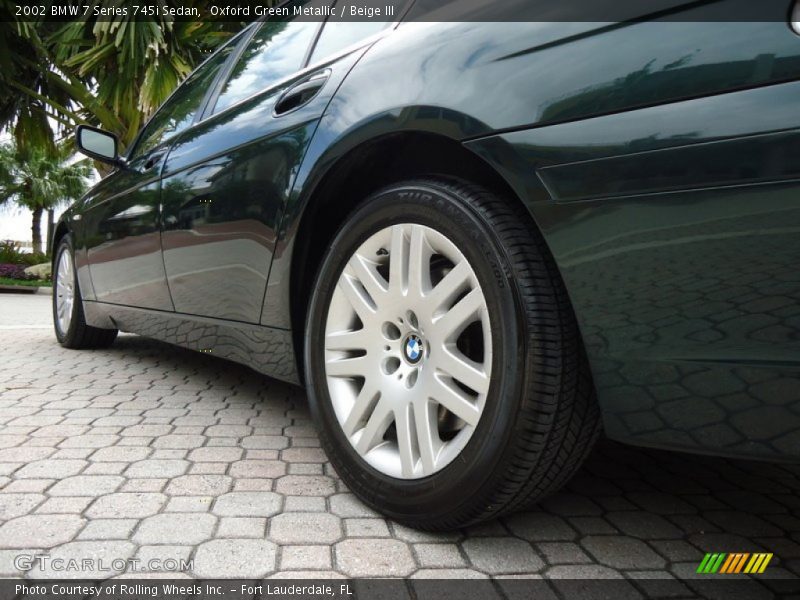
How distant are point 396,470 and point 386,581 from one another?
290 mm

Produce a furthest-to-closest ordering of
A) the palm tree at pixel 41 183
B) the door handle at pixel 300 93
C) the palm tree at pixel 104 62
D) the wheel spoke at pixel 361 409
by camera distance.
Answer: the palm tree at pixel 41 183, the palm tree at pixel 104 62, the door handle at pixel 300 93, the wheel spoke at pixel 361 409

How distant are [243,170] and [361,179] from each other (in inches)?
20.5

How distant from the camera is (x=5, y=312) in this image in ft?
25.8

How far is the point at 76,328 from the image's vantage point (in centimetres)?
414

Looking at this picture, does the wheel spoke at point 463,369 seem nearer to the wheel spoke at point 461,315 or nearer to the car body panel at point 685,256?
the wheel spoke at point 461,315

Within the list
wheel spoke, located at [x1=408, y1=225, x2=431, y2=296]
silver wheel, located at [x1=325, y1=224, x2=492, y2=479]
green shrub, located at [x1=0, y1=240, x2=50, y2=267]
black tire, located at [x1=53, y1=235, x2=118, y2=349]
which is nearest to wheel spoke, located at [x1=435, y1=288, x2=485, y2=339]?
silver wheel, located at [x1=325, y1=224, x2=492, y2=479]

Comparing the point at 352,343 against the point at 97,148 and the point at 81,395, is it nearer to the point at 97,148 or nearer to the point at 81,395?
the point at 81,395

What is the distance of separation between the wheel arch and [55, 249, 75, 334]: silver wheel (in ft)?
9.14

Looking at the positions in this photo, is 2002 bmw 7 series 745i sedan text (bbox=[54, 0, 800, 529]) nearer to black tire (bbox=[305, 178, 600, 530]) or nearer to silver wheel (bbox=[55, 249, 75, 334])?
black tire (bbox=[305, 178, 600, 530])

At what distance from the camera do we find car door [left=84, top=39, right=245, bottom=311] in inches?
110

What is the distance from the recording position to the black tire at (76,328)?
158 inches

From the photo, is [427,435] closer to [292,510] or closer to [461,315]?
[461,315]
